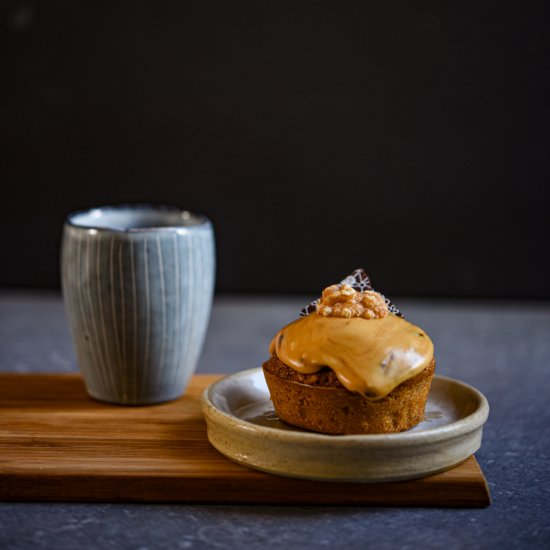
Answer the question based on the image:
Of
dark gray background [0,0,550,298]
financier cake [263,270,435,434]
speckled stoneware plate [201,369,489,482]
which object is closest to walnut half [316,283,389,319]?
financier cake [263,270,435,434]

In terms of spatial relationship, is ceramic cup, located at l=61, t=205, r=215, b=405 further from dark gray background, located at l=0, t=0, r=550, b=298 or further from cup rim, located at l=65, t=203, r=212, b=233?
dark gray background, located at l=0, t=0, r=550, b=298

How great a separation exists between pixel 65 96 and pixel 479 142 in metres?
0.92

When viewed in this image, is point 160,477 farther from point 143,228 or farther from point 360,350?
point 143,228

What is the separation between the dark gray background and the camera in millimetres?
1902

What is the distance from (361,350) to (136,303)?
1.11ft

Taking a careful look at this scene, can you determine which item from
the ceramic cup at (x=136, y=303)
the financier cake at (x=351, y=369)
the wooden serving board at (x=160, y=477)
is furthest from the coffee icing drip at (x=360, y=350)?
the ceramic cup at (x=136, y=303)

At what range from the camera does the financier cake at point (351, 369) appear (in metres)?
0.91

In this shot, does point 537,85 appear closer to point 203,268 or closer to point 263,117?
point 263,117

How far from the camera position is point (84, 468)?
2.90ft

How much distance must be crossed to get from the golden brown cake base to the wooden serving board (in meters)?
0.08

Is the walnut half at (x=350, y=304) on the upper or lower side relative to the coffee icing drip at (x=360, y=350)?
upper

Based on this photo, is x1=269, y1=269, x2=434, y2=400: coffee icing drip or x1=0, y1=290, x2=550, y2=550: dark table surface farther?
x1=269, y1=269, x2=434, y2=400: coffee icing drip

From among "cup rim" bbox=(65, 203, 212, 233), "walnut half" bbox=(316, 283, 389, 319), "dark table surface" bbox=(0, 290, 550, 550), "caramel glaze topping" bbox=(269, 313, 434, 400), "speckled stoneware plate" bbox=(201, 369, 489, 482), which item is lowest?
"dark table surface" bbox=(0, 290, 550, 550)

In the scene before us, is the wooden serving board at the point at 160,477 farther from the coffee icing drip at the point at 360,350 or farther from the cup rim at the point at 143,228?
the cup rim at the point at 143,228
